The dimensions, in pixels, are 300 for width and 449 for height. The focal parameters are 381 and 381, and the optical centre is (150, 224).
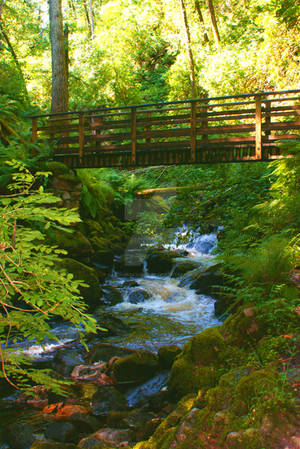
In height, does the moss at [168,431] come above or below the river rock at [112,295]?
above

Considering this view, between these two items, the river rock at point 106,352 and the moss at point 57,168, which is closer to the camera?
the river rock at point 106,352

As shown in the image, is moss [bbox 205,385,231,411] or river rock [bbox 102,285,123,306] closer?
moss [bbox 205,385,231,411]

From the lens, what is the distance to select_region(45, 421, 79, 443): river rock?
169 inches

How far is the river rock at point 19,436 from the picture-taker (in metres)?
4.32

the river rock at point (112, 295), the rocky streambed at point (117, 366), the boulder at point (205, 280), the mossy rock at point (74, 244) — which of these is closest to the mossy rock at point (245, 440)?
the rocky streambed at point (117, 366)

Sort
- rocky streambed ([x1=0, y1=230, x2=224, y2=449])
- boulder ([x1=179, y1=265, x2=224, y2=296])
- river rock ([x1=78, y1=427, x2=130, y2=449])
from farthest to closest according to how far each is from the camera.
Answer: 1. boulder ([x1=179, y1=265, x2=224, y2=296])
2. rocky streambed ([x1=0, y1=230, x2=224, y2=449])
3. river rock ([x1=78, y1=427, x2=130, y2=449])

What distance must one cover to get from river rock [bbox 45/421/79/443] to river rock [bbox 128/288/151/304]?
16.9 feet

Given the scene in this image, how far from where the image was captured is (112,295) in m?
9.93

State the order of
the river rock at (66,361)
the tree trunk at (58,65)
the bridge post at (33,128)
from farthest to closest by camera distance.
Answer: the tree trunk at (58,65), the bridge post at (33,128), the river rock at (66,361)

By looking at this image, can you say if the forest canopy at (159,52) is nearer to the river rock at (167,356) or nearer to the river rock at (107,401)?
the river rock at (167,356)

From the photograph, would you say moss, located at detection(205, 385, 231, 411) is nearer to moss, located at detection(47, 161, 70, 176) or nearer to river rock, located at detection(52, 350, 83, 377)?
river rock, located at detection(52, 350, 83, 377)

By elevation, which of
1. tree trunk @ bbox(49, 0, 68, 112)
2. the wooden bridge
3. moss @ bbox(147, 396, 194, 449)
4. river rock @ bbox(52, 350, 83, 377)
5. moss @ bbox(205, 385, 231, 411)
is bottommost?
river rock @ bbox(52, 350, 83, 377)

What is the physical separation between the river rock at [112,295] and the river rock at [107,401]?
417cm

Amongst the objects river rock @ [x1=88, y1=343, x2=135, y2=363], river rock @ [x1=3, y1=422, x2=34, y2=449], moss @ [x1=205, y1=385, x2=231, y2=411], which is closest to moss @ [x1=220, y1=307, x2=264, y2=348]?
moss @ [x1=205, y1=385, x2=231, y2=411]
